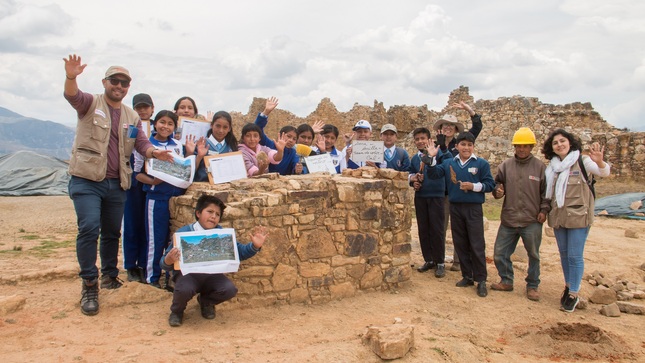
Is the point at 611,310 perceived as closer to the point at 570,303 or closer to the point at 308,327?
the point at 570,303

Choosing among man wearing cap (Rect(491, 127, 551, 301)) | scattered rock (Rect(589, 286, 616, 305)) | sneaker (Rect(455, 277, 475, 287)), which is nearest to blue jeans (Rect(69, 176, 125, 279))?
sneaker (Rect(455, 277, 475, 287))

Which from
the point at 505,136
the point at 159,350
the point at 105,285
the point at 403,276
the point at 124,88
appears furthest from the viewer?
the point at 505,136

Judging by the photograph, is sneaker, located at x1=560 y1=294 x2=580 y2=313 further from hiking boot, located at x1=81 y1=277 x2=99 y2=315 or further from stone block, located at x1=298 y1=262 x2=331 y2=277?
hiking boot, located at x1=81 y1=277 x2=99 y2=315

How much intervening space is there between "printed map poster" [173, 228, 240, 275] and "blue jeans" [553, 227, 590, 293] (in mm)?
3718

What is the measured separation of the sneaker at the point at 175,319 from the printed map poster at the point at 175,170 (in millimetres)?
1387

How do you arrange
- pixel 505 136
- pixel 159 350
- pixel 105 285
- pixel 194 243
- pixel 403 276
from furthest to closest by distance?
pixel 505 136, pixel 403 276, pixel 105 285, pixel 194 243, pixel 159 350

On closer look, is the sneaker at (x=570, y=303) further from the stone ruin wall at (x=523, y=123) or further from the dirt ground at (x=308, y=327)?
the stone ruin wall at (x=523, y=123)

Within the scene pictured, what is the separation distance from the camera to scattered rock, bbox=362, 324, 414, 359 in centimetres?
390

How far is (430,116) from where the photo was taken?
22422 mm

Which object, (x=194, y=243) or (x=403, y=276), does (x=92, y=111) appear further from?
(x=403, y=276)

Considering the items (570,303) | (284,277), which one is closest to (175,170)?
(284,277)

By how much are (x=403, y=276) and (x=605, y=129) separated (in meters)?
16.2

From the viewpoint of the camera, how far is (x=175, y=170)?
16.8 ft

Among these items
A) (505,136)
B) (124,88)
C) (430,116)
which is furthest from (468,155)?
(430,116)
